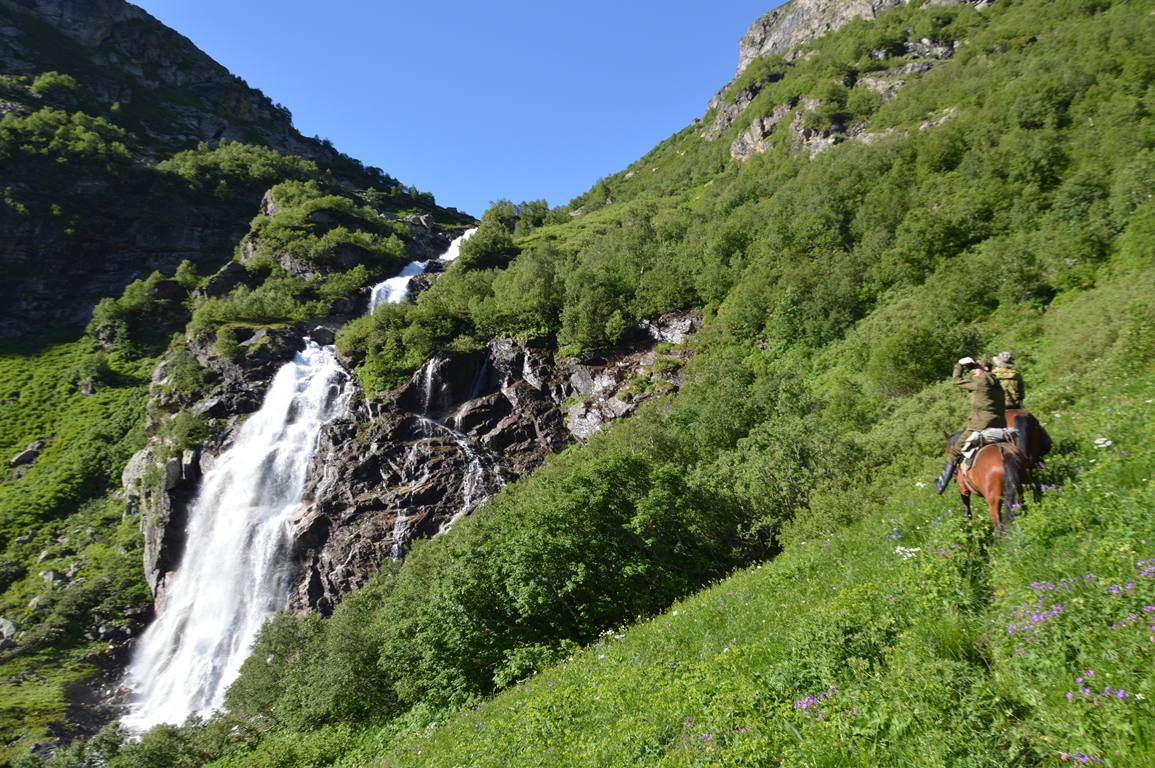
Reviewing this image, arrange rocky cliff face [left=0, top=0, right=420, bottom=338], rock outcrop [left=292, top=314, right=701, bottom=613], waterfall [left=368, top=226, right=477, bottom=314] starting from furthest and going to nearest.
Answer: rocky cliff face [left=0, top=0, right=420, bottom=338]
waterfall [left=368, top=226, right=477, bottom=314]
rock outcrop [left=292, top=314, right=701, bottom=613]

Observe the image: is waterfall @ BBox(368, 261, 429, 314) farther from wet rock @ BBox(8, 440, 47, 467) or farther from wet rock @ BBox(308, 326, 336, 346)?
wet rock @ BBox(8, 440, 47, 467)

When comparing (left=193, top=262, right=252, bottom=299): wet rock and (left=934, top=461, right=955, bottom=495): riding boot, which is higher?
(left=193, top=262, right=252, bottom=299): wet rock

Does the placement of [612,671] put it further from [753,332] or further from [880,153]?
[880,153]

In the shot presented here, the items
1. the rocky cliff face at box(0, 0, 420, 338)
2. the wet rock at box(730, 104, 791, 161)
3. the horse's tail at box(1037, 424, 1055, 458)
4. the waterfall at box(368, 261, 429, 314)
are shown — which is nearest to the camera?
the horse's tail at box(1037, 424, 1055, 458)

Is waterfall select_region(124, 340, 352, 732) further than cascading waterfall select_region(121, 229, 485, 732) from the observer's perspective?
No

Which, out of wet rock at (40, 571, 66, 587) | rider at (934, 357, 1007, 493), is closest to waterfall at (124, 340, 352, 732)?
wet rock at (40, 571, 66, 587)

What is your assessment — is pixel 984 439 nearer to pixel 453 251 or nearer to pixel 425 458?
pixel 425 458

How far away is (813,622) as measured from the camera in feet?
20.6

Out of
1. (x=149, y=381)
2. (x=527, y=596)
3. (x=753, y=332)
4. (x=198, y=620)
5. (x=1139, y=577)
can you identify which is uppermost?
(x=149, y=381)

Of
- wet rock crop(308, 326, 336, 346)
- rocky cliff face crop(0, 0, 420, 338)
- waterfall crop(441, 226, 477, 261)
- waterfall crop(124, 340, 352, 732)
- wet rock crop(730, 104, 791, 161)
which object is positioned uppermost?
rocky cliff face crop(0, 0, 420, 338)

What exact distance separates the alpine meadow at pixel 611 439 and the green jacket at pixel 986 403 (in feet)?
3.14

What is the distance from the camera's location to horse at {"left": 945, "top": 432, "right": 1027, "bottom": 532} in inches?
289

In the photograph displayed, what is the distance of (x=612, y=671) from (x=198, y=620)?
47.8m

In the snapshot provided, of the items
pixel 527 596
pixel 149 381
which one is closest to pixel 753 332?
pixel 527 596
